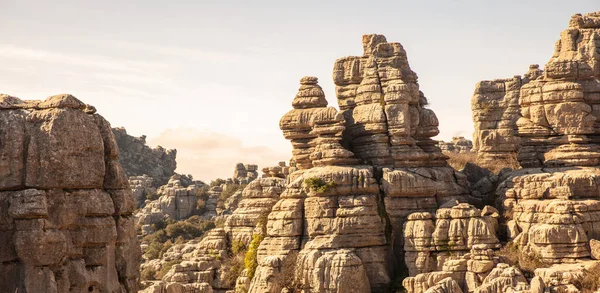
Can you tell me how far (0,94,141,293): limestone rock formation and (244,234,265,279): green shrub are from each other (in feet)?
88.5

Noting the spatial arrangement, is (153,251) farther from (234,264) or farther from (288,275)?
(288,275)

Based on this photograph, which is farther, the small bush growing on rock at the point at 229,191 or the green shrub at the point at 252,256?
the small bush growing on rock at the point at 229,191

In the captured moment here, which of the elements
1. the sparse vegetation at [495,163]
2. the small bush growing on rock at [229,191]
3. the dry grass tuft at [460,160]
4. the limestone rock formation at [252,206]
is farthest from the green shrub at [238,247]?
the small bush growing on rock at [229,191]

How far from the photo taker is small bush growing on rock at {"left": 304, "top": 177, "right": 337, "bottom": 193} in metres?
55.5

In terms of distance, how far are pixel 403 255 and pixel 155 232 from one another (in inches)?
1561

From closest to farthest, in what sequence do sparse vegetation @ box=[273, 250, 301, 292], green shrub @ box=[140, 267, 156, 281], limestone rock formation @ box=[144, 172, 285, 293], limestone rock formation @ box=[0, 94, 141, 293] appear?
limestone rock formation @ box=[0, 94, 141, 293] → sparse vegetation @ box=[273, 250, 301, 292] → limestone rock formation @ box=[144, 172, 285, 293] → green shrub @ box=[140, 267, 156, 281]

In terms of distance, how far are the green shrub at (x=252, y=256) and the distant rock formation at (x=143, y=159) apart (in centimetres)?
6397

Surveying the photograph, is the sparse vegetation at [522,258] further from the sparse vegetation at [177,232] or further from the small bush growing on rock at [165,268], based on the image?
the sparse vegetation at [177,232]

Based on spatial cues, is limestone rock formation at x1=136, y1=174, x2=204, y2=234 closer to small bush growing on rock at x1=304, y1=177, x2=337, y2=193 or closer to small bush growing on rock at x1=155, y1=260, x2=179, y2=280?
small bush growing on rock at x1=155, y1=260, x2=179, y2=280

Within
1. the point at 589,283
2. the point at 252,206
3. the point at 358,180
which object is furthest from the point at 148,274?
the point at 589,283

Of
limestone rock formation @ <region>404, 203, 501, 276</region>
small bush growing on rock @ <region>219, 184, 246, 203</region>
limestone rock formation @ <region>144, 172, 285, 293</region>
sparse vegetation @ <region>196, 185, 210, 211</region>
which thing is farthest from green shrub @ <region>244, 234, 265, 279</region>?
sparse vegetation @ <region>196, 185, 210, 211</region>

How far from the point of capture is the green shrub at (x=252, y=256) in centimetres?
5688

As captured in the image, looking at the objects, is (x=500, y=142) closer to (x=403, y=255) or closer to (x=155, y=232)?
(x=403, y=255)

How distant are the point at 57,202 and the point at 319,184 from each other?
28.3 metres
